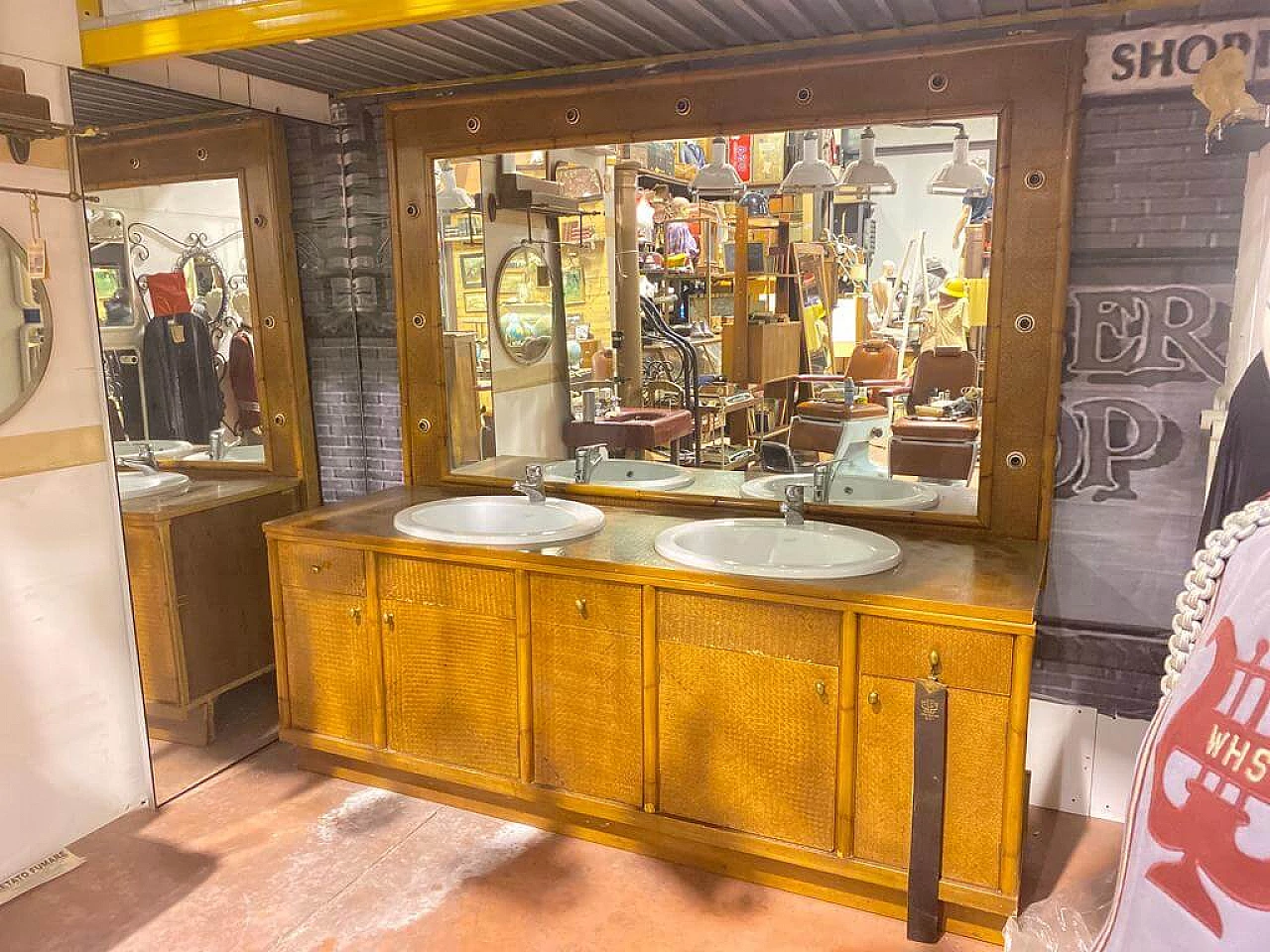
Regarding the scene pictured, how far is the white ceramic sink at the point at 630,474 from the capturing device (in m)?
3.10

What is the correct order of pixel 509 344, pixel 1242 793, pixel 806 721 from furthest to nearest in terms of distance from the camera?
pixel 509 344, pixel 806 721, pixel 1242 793

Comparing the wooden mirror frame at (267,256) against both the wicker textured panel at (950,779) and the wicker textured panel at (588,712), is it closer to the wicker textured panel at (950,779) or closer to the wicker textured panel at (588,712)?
the wicker textured panel at (588,712)

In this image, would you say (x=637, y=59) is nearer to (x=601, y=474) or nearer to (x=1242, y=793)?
(x=601, y=474)

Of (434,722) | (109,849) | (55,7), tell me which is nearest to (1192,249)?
(434,722)

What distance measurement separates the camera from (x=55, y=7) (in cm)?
256

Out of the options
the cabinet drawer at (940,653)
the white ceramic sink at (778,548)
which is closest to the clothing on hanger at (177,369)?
the white ceramic sink at (778,548)

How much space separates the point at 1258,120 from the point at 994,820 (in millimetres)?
1778

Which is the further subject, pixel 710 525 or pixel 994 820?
pixel 710 525

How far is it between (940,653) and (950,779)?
0.32 meters

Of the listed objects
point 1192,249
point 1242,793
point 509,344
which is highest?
point 1192,249

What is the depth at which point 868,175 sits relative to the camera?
2.65 metres

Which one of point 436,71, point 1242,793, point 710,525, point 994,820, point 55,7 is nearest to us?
point 1242,793

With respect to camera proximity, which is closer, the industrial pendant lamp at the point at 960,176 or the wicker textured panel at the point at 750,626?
the wicker textured panel at the point at 750,626

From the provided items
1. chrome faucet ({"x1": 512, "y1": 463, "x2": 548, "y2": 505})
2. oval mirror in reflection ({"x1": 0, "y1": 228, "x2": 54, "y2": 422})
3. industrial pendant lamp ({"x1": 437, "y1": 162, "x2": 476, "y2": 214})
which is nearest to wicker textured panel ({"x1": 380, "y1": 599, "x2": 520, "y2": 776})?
chrome faucet ({"x1": 512, "y1": 463, "x2": 548, "y2": 505})
